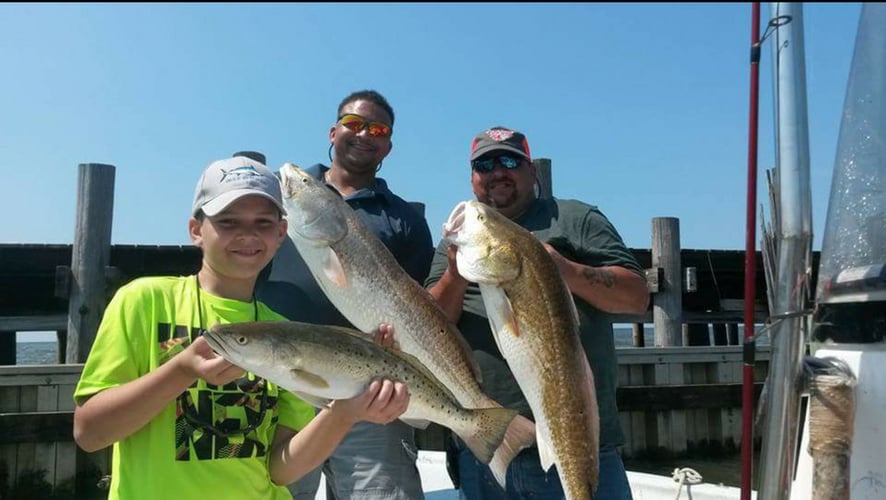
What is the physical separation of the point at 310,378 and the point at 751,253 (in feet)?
5.74

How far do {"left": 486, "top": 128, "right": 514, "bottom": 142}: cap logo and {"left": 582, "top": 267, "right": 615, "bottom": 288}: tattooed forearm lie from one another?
840 millimetres

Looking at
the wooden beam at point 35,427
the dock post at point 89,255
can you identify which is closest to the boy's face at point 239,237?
Result: the wooden beam at point 35,427

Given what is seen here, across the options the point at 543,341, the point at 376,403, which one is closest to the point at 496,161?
the point at 543,341

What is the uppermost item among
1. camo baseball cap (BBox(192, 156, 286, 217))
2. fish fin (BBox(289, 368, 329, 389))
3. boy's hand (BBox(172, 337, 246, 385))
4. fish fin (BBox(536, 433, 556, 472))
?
camo baseball cap (BBox(192, 156, 286, 217))

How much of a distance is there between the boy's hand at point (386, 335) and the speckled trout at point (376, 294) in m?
0.04

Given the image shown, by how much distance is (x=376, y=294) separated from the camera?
351 cm

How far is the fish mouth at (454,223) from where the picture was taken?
3391mm

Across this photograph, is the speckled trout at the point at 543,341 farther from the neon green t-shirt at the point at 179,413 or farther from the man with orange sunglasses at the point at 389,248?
the neon green t-shirt at the point at 179,413

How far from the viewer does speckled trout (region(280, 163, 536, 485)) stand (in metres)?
3.39

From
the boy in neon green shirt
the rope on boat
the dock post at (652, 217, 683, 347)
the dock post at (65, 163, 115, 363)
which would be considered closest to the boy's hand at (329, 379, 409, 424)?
the boy in neon green shirt

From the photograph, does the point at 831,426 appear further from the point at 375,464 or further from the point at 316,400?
the point at 375,464

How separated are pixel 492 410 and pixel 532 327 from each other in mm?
418

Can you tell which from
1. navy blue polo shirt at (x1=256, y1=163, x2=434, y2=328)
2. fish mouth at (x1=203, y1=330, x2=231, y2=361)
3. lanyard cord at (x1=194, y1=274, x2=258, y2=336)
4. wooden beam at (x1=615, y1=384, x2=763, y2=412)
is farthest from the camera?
wooden beam at (x1=615, y1=384, x2=763, y2=412)

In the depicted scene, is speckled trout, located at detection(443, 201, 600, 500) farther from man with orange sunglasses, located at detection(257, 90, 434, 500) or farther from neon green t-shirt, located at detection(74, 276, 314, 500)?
neon green t-shirt, located at detection(74, 276, 314, 500)
